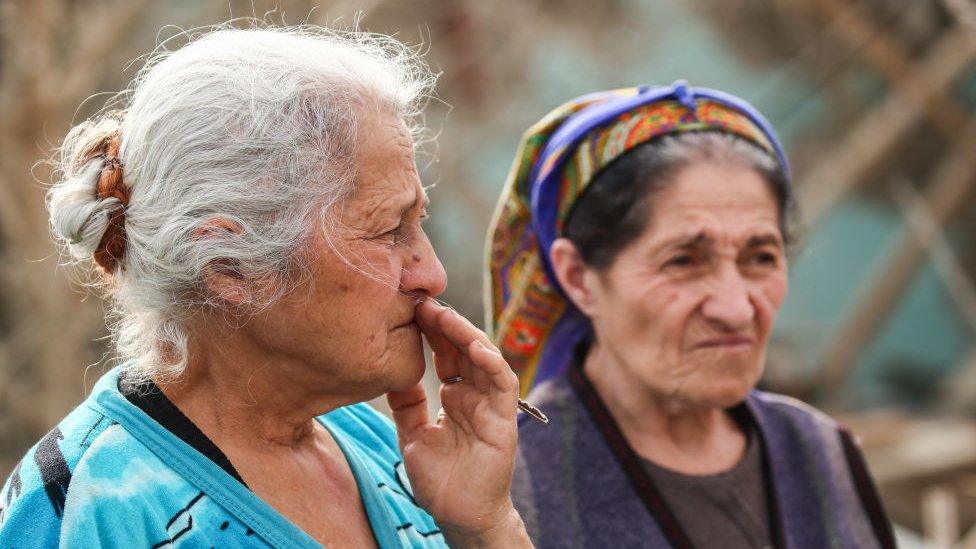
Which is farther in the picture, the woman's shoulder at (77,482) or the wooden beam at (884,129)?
the wooden beam at (884,129)

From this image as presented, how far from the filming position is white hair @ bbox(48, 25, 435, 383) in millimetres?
1648

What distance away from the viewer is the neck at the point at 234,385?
176 centimetres

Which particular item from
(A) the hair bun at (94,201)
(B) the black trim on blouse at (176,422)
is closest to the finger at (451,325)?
(B) the black trim on blouse at (176,422)

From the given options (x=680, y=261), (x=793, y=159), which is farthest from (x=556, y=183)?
(x=793, y=159)

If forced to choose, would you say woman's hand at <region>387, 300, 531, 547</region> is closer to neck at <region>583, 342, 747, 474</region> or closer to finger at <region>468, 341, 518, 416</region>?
finger at <region>468, 341, 518, 416</region>

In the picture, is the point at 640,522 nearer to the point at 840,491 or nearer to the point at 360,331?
the point at 840,491

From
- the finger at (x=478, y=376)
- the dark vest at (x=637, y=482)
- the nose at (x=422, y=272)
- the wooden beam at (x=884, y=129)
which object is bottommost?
the wooden beam at (x=884, y=129)

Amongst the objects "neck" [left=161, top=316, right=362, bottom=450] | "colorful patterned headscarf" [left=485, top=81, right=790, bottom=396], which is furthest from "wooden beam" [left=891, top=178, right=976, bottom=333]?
"neck" [left=161, top=316, right=362, bottom=450]

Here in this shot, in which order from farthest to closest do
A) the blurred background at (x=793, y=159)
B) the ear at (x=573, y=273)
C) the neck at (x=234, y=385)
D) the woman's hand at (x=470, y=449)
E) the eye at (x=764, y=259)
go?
the blurred background at (x=793, y=159), the ear at (x=573, y=273), the eye at (x=764, y=259), the woman's hand at (x=470, y=449), the neck at (x=234, y=385)

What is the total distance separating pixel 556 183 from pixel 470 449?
2.97ft

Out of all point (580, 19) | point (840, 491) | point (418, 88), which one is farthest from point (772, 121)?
point (418, 88)

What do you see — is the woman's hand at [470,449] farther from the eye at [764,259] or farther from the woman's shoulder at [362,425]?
the eye at [764,259]

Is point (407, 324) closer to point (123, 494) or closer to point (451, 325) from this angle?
point (451, 325)

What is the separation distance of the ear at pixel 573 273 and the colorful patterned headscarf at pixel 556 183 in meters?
0.05
